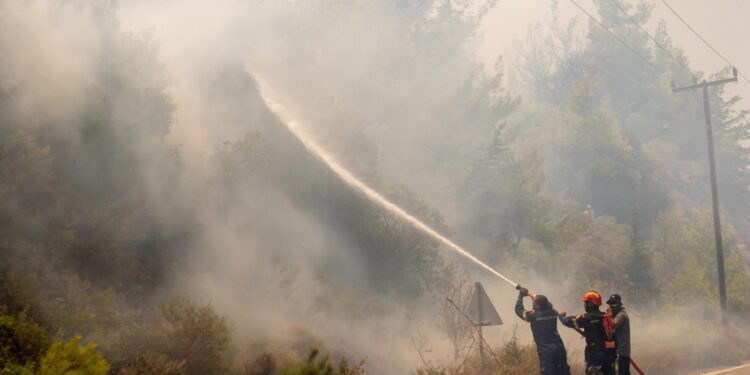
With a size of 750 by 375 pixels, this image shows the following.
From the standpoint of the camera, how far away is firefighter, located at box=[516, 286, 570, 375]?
8312mm

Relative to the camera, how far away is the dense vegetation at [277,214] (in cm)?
1019

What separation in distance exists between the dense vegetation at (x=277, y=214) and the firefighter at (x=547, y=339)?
2628mm

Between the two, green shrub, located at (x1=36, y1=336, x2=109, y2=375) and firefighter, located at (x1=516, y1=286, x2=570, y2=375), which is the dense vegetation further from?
firefighter, located at (x1=516, y1=286, x2=570, y2=375)

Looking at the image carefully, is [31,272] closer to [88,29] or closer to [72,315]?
[72,315]

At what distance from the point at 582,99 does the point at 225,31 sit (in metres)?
26.8

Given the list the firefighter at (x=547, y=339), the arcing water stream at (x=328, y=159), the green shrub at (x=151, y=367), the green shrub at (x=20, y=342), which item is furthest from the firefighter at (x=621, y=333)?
the arcing water stream at (x=328, y=159)

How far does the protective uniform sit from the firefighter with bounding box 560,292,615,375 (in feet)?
0.90

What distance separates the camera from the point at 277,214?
1597 centimetres

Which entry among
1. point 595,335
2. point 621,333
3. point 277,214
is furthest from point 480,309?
point 277,214

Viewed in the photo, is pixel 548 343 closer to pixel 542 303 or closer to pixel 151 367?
pixel 542 303

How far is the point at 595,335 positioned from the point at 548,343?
75cm

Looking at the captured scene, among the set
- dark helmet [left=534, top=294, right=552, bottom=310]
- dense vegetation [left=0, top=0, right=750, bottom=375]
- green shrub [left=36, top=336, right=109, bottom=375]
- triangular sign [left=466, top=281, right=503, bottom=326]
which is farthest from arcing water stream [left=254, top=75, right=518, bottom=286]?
green shrub [left=36, top=336, right=109, bottom=375]

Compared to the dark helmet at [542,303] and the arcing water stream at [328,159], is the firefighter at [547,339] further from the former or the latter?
the arcing water stream at [328,159]

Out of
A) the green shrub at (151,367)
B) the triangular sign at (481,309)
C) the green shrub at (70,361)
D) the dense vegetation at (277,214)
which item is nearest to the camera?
the green shrub at (70,361)
